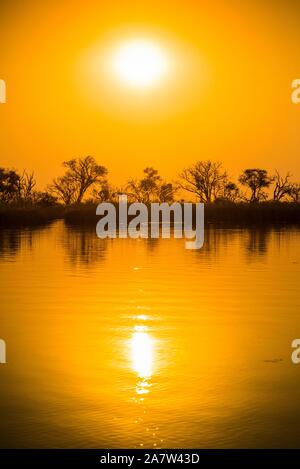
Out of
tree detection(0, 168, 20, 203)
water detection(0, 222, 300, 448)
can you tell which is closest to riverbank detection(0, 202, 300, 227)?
tree detection(0, 168, 20, 203)

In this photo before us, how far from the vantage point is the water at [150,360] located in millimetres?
7598

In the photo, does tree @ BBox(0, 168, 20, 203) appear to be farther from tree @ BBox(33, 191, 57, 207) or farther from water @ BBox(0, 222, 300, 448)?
water @ BBox(0, 222, 300, 448)

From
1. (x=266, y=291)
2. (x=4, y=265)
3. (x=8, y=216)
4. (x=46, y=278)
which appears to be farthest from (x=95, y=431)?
(x=8, y=216)

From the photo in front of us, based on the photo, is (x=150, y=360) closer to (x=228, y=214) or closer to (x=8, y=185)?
(x=228, y=214)

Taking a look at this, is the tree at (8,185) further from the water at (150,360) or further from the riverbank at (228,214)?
the water at (150,360)

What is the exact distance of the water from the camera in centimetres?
760

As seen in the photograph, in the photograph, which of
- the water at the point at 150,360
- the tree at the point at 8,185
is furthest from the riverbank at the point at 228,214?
the water at the point at 150,360

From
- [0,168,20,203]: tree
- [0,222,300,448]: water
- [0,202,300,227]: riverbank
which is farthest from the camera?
[0,168,20,203]: tree

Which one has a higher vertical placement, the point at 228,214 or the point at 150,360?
the point at 228,214

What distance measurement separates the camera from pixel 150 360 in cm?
1031

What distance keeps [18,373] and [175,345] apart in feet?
8.39

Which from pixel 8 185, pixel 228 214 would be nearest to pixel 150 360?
pixel 228 214
